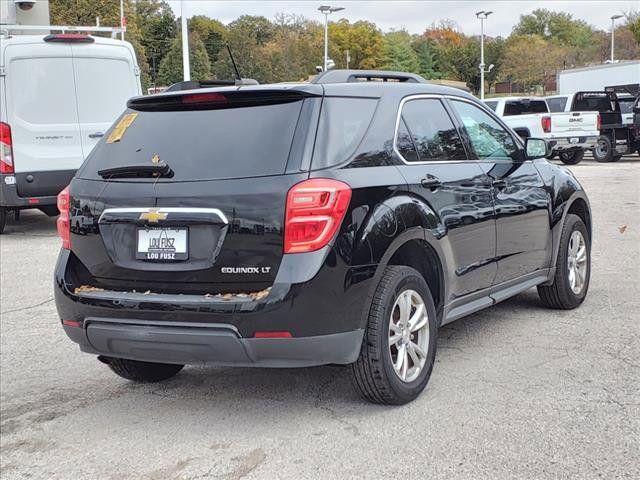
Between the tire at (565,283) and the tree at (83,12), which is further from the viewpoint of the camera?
the tree at (83,12)

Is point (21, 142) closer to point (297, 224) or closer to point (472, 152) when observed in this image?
point (472, 152)

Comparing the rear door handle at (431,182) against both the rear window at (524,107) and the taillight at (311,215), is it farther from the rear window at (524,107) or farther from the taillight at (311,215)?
the rear window at (524,107)

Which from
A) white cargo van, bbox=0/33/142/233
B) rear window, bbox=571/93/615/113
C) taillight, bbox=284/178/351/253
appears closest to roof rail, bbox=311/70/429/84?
taillight, bbox=284/178/351/253

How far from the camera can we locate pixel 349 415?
14.0 feet

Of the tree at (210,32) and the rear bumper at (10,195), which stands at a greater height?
the tree at (210,32)

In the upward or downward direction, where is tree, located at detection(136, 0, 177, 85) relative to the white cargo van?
upward

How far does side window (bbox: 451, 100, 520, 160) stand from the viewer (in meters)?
5.40

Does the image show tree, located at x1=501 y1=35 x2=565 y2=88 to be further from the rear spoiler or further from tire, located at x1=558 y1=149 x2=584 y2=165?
the rear spoiler

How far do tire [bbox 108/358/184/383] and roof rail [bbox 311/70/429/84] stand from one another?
1.93 metres

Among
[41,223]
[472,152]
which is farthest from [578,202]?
[41,223]

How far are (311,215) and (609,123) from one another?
22.0m

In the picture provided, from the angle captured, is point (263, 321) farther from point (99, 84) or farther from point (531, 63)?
point (531, 63)

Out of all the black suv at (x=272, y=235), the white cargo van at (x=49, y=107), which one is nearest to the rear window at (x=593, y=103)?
the white cargo van at (x=49, y=107)

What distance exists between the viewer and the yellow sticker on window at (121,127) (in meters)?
4.55
